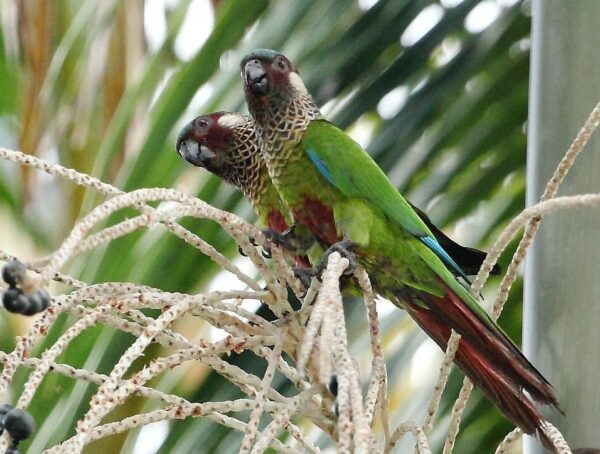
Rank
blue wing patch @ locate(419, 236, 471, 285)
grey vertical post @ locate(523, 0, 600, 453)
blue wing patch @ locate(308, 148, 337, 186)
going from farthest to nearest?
blue wing patch @ locate(308, 148, 337, 186) < blue wing patch @ locate(419, 236, 471, 285) < grey vertical post @ locate(523, 0, 600, 453)

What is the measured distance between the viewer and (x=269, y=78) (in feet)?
4.26

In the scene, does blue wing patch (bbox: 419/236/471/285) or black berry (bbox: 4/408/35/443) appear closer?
black berry (bbox: 4/408/35/443)

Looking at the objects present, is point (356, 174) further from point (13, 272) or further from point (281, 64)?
point (13, 272)

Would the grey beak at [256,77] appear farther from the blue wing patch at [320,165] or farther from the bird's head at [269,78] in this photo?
the blue wing patch at [320,165]

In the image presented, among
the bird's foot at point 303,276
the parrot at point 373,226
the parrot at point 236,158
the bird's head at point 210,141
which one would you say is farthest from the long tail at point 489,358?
the bird's head at point 210,141

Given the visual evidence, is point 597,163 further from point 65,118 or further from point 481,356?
point 65,118

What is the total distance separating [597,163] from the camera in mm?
759

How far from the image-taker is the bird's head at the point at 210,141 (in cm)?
144

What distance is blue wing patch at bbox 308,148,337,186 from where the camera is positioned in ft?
3.97

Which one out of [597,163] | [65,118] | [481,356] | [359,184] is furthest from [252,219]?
[65,118]

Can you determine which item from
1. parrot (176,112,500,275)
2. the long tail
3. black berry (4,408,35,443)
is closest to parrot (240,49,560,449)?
the long tail

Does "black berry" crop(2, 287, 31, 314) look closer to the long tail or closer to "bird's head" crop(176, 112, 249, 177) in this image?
the long tail

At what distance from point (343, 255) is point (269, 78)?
0.43m

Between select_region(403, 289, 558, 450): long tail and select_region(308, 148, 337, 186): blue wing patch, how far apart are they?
0.22 m
